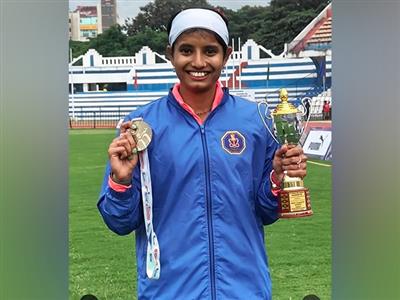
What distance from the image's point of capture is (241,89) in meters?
2.52

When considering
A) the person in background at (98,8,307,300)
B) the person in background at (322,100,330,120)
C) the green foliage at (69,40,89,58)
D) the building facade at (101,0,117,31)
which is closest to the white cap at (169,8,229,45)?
the person in background at (98,8,307,300)

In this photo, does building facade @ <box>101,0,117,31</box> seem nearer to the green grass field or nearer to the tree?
the tree

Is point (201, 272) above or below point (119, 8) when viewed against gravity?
below

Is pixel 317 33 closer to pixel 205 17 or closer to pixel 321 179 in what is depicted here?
pixel 321 179

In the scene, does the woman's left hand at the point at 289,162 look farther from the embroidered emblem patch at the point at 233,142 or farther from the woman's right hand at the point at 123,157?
the woman's right hand at the point at 123,157

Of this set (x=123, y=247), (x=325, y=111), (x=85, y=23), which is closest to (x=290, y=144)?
(x=325, y=111)

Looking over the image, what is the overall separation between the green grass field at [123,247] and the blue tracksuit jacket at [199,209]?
154 cm

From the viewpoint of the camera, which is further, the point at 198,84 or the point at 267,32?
the point at 267,32

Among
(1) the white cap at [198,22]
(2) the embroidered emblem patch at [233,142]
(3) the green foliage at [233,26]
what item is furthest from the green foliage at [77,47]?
(2) the embroidered emblem patch at [233,142]

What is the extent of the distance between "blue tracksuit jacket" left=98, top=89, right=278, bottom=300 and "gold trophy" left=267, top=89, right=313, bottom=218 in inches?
3.0

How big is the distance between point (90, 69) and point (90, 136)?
774mm

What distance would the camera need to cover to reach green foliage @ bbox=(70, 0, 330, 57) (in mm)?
2170

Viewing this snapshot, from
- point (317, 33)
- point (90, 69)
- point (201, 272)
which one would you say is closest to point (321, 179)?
point (317, 33)

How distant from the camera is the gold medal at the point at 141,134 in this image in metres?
1.13
